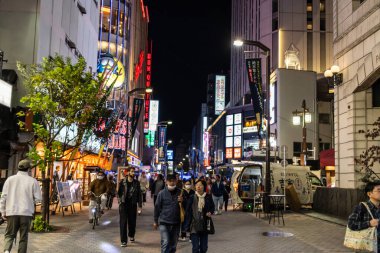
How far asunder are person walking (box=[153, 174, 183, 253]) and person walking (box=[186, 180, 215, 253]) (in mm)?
260

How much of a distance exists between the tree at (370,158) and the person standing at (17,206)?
1057 centimetres

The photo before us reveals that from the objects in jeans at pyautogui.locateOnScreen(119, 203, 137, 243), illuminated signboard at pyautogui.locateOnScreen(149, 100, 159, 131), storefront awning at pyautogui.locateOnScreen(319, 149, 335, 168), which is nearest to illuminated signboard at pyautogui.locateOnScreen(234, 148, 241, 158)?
illuminated signboard at pyautogui.locateOnScreen(149, 100, 159, 131)

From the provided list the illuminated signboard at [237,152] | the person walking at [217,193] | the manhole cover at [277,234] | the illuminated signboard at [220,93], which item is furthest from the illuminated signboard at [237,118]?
the manhole cover at [277,234]

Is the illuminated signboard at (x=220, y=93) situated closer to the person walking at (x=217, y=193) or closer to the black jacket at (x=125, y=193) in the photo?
the person walking at (x=217, y=193)

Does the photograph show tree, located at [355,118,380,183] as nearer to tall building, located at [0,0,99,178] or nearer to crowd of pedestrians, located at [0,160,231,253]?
crowd of pedestrians, located at [0,160,231,253]

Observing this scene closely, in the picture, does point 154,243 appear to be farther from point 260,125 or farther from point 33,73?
point 260,125

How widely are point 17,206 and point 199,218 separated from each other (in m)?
3.29

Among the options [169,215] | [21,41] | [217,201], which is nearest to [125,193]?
[169,215]

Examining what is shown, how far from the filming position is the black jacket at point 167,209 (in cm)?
861

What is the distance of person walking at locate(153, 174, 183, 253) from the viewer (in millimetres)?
8594

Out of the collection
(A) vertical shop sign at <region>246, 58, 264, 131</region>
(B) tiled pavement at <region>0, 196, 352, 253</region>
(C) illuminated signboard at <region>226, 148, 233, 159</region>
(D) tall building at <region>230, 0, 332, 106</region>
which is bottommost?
(B) tiled pavement at <region>0, 196, 352, 253</region>

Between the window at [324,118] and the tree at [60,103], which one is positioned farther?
the window at [324,118]

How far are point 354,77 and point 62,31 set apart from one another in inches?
596

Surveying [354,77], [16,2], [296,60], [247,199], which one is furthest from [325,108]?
[16,2]
